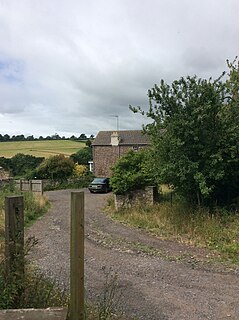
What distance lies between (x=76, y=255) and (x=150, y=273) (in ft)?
14.8

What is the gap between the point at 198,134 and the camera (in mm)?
10992

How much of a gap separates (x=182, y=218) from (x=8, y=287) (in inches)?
348

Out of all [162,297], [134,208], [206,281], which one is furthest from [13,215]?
[134,208]

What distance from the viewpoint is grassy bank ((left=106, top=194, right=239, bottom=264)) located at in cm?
944

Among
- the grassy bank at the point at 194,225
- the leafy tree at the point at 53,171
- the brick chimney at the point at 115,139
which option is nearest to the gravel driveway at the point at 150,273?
the grassy bank at the point at 194,225

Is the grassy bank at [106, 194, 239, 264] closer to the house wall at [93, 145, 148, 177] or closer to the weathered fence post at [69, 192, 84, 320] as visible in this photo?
the weathered fence post at [69, 192, 84, 320]

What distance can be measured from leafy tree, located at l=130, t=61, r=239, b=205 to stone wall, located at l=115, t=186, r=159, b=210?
434cm

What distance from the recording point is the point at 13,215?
3570mm

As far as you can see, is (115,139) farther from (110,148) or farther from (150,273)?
(150,273)

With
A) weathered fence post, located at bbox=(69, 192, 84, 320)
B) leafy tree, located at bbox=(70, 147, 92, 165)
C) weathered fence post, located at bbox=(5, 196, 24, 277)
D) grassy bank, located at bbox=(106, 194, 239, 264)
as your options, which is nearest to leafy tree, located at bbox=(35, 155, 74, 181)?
leafy tree, located at bbox=(70, 147, 92, 165)

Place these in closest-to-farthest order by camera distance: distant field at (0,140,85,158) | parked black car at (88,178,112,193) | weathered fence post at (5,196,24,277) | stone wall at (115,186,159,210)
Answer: weathered fence post at (5,196,24,277)
stone wall at (115,186,159,210)
parked black car at (88,178,112,193)
distant field at (0,140,85,158)

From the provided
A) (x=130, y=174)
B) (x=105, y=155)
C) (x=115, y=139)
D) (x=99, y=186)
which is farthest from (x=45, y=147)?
(x=130, y=174)

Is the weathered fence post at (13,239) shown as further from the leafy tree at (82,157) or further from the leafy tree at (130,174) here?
the leafy tree at (82,157)

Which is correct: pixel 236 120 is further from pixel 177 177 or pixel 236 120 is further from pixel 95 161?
pixel 95 161
